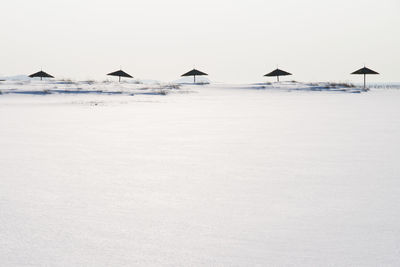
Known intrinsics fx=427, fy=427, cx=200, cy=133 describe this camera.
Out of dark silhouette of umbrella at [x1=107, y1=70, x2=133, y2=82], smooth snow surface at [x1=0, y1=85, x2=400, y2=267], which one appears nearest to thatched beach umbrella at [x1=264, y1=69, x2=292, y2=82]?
dark silhouette of umbrella at [x1=107, y1=70, x2=133, y2=82]

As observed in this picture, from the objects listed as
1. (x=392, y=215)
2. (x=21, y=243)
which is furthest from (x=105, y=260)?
(x=392, y=215)

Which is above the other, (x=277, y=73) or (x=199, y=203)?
(x=277, y=73)

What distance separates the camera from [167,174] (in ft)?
12.8

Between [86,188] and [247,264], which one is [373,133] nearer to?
[86,188]

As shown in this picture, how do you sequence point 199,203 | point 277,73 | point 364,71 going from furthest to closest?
1. point 277,73
2. point 364,71
3. point 199,203

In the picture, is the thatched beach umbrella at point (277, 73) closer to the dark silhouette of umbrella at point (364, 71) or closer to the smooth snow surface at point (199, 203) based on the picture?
the dark silhouette of umbrella at point (364, 71)

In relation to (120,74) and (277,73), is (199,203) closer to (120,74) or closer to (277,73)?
(120,74)

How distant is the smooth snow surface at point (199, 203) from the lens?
6.66 feet

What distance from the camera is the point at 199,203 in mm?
2938

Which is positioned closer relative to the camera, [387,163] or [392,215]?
[392,215]

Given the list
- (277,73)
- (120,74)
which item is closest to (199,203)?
(120,74)

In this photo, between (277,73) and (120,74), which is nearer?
(120,74)

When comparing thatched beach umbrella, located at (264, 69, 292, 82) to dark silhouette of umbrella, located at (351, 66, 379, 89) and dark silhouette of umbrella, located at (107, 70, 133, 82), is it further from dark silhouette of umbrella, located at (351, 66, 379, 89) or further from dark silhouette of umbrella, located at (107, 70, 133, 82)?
dark silhouette of umbrella, located at (107, 70, 133, 82)

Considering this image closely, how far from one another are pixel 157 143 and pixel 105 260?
4077mm
